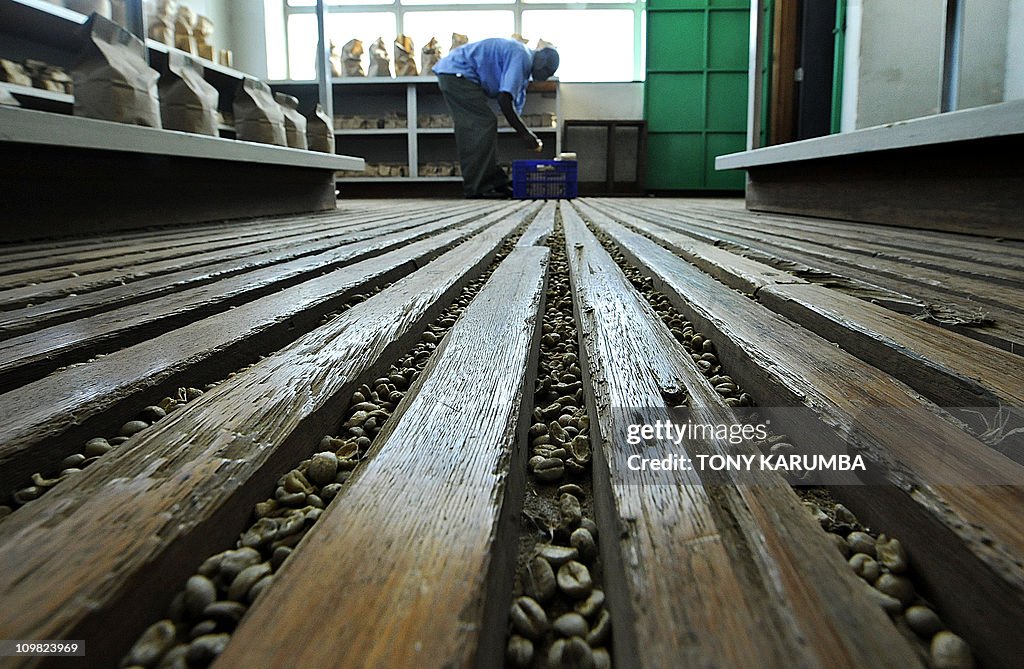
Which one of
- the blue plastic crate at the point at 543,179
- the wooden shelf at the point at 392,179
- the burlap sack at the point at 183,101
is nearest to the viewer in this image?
the burlap sack at the point at 183,101

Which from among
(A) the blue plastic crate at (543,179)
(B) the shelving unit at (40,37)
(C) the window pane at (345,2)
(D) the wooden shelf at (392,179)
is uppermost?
(C) the window pane at (345,2)

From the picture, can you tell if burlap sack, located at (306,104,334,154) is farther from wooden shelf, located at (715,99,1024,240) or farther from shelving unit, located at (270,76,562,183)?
shelving unit, located at (270,76,562,183)

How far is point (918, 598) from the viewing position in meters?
0.41

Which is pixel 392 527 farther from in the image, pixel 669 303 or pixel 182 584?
pixel 669 303

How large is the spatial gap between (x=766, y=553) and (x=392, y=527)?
0.76 feet

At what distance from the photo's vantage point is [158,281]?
139cm

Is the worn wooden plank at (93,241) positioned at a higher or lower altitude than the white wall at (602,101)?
lower

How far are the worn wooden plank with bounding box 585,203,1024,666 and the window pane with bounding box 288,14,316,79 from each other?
10.3 metres

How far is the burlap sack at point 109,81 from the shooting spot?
2.53 metres

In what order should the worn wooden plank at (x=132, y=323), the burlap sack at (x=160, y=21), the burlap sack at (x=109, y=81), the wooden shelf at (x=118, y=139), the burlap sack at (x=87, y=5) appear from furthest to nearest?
1. the burlap sack at (x=160, y=21)
2. the burlap sack at (x=87, y=5)
3. the burlap sack at (x=109, y=81)
4. the wooden shelf at (x=118, y=139)
5. the worn wooden plank at (x=132, y=323)

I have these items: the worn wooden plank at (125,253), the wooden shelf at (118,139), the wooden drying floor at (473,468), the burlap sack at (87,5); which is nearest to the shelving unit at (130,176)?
the wooden shelf at (118,139)

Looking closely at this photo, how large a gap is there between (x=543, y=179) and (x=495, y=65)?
123 centimetres

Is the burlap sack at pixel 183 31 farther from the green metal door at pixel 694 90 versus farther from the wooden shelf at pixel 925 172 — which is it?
the wooden shelf at pixel 925 172

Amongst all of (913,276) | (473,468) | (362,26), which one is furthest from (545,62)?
(473,468)
